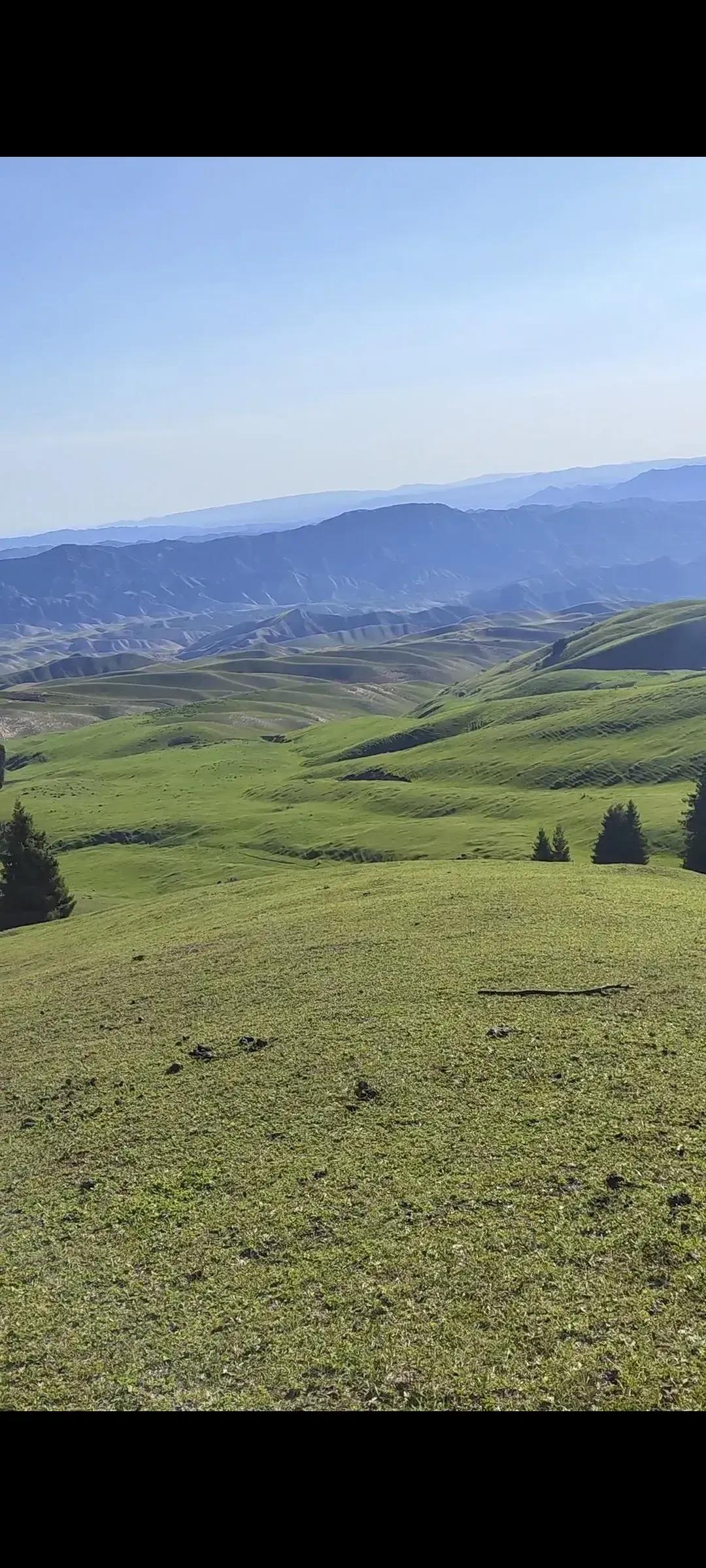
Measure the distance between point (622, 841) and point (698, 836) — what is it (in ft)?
21.6

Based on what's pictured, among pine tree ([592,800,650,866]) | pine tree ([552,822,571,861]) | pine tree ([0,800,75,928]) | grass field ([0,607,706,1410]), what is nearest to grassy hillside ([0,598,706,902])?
pine tree ([592,800,650,866])

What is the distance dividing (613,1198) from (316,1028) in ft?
37.1

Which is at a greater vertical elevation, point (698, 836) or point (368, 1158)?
point (368, 1158)

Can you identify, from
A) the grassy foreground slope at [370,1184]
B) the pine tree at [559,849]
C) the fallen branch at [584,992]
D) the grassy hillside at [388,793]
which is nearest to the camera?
the grassy foreground slope at [370,1184]

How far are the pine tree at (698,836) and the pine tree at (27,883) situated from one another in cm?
5044

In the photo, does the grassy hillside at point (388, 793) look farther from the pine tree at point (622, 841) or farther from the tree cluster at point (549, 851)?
the tree cluster at point (549, 851)

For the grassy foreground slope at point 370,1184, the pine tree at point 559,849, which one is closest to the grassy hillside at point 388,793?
the pine tree at point 559,849

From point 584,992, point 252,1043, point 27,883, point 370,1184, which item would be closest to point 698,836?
point 584,992

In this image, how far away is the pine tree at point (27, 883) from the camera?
225 feet

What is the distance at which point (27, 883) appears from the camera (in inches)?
2714

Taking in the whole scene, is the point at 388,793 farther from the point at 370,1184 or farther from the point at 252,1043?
the point at 370,1184
